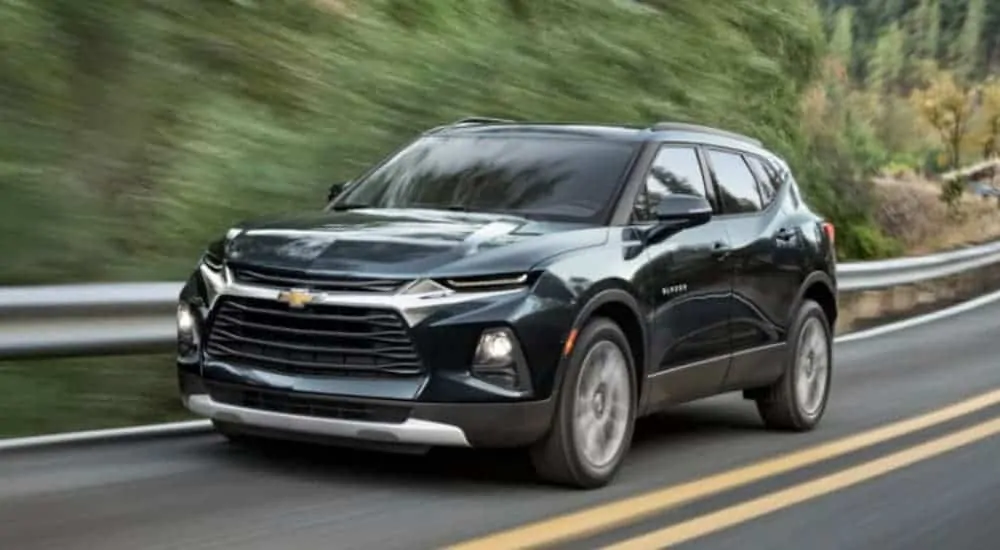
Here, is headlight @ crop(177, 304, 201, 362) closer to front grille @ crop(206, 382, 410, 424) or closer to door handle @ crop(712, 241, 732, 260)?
front grille @ crop(206, 382, 410, 424)

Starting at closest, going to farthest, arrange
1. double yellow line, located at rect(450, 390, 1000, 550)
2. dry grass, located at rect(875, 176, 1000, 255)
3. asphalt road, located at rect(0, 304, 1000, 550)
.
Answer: asphalt road, located at rect(0, 304, 1000, 550) < double yellow line, located at rect(450, 390, 1000, 550) < dry grass, located at rect(875, 176, 1000, 255)

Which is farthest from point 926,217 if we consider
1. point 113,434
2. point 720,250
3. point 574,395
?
point 113,434

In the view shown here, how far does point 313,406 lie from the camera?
708 centimetres

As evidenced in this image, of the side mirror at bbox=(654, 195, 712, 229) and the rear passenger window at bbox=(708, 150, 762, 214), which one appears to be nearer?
the side mirror at bbox=(654, 195, 712, 229)

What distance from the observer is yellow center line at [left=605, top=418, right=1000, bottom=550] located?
265 inches

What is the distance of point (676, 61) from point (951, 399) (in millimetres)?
6991

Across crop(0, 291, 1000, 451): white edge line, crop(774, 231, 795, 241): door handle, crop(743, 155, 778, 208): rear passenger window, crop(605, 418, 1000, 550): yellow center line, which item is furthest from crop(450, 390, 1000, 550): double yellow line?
crop(0, 291, 1000, 451): white edge line

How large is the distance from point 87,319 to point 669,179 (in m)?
2.90

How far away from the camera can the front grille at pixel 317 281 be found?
700cm

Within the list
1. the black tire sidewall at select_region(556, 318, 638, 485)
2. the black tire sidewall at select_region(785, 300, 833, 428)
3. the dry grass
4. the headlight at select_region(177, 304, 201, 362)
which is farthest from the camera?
the dry grass

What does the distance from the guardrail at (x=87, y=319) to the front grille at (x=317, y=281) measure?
3.81ft

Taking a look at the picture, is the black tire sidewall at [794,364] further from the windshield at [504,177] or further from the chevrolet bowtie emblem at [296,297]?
the chevrolet bowtie emblem at [296,297]

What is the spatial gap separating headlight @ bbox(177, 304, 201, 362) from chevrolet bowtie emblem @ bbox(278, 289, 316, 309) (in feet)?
1.87

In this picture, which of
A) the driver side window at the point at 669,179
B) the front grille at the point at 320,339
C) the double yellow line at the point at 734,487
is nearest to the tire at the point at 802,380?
the double yellow line at the point at 734,487
